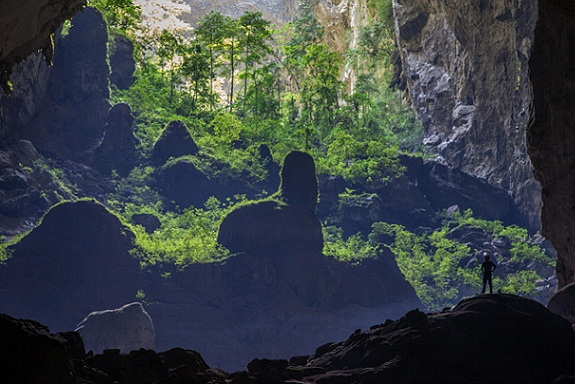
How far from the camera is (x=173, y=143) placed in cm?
5112

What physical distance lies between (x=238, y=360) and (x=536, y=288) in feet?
62.9

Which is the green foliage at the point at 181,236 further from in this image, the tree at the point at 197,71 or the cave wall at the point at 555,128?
the cave wall at the point at 555,128

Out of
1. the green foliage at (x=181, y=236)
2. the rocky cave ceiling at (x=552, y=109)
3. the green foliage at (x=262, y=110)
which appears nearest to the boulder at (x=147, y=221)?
the green foliage at (x=181, y=236)

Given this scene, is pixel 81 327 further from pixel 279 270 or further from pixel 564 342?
pixel 564 342

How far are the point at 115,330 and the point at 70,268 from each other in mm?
6283

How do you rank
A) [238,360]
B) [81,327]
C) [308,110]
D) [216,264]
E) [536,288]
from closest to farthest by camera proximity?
1. [81,327]
2. [238,360]
3. [216,264]
4. [536,288]
5. [308,110]

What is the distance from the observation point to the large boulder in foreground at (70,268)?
37.2 metres

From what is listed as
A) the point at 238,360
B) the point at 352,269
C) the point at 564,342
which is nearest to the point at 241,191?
the point at 352,269

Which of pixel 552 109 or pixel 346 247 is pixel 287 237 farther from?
pixel 552 109

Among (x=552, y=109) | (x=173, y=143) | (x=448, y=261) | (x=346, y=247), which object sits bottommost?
(x=448, y=261)

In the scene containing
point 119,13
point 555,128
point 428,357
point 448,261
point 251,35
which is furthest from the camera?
point 119,13

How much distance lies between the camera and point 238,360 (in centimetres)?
3731

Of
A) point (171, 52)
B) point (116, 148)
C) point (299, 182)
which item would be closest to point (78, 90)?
point (116, 148)

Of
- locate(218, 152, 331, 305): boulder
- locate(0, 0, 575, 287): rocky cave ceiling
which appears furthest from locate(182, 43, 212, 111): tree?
locate(0, 0, 575, 287): rocky cave ceiling
